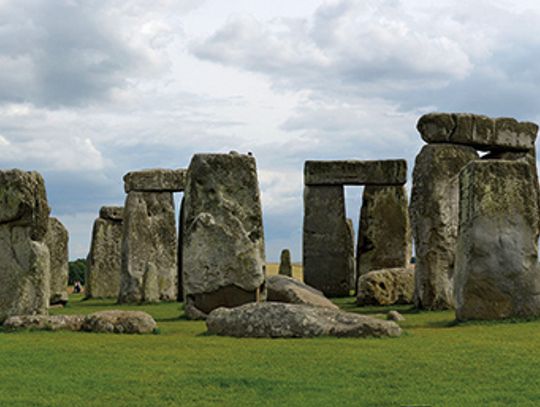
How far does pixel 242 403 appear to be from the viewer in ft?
24.9

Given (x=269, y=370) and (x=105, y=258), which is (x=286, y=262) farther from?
(x=269, y=370)

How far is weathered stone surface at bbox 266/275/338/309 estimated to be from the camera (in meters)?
17.1

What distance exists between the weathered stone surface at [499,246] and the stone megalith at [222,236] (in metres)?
3.99

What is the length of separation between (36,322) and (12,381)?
4349 millimetres

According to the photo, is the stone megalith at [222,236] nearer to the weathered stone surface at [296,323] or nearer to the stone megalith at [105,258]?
the weathered stone surface at [296,323]

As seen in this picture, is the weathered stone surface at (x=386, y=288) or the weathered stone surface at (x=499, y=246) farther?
the weathered stone surface at (x=386, y=288)

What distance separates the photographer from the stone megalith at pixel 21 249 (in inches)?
540

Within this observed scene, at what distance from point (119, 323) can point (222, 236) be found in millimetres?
4238

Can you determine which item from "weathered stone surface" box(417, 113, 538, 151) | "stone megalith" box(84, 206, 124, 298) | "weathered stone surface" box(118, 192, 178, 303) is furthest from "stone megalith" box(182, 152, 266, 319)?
"stone megalith" box(84, 206, 124, 298)

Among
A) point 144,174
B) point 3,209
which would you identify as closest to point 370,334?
point 3,209

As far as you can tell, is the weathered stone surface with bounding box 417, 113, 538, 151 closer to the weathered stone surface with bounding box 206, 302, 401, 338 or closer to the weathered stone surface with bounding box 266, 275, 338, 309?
the weathered stone surface with bounding box 266, 275, 338, 309

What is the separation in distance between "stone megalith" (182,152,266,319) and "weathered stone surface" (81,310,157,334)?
358cm

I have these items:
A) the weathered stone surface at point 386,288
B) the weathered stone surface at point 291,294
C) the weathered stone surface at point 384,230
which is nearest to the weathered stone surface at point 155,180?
the weathered stone surface at point 384,230

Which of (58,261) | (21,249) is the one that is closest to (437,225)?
(21,249)
